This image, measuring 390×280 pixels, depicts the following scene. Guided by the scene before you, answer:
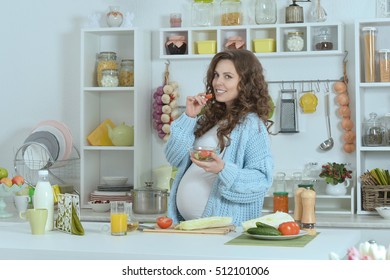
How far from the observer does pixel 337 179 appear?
15.6 ft

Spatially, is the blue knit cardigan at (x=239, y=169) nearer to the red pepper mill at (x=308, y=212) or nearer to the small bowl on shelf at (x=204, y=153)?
the small bowl on shelf at (x=204, y=153)

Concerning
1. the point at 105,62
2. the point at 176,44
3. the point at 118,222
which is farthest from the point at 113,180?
the point at 118,222

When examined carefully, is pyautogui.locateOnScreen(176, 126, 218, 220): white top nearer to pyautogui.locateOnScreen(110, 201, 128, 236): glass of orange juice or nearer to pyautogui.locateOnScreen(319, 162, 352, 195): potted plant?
pyautogui.locateOnScreen(110, 201, 128, 236): glass of orange juice

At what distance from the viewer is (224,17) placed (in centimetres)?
503

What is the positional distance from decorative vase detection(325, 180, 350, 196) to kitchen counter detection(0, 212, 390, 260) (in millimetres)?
1561

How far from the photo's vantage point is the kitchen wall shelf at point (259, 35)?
4852 mm

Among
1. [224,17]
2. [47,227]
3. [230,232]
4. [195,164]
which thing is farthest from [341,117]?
[47,227]

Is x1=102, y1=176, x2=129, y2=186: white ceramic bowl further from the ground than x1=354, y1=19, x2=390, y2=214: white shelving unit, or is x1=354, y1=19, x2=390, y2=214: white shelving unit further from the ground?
x1=354, y1=19, x2=390, y2=214: white shelving unit

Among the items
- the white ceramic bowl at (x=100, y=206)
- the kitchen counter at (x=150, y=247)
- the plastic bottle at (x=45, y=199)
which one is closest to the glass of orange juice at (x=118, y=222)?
the kitchen counter at (x=150, y=247)

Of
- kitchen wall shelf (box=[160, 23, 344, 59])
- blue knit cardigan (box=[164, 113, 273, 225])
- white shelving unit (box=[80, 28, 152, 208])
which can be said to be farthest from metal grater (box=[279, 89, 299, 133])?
blue knit cardigan (box=[164, 113, 273, 225])

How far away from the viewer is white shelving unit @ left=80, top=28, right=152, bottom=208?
199 inches

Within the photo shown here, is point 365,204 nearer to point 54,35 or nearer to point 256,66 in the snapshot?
point 256,66

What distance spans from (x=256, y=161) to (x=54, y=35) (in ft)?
8.06

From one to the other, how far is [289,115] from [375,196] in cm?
76
